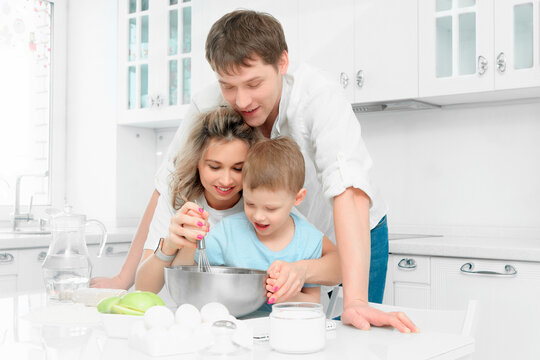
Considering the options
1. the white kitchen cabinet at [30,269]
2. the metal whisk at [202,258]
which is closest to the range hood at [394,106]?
the white kitchen cabinet at [30,269]

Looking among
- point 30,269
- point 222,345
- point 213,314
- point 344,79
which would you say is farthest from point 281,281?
point 30,269

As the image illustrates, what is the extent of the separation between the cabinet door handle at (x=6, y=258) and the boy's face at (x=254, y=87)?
159 cm

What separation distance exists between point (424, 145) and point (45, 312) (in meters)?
2.21

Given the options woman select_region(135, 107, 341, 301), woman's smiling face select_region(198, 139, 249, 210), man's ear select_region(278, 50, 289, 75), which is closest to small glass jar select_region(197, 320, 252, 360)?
woman select_region(135, 107, 341, 301)

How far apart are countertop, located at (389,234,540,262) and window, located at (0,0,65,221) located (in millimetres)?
2185

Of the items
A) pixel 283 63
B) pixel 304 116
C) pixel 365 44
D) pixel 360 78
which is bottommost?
pixel 304 116

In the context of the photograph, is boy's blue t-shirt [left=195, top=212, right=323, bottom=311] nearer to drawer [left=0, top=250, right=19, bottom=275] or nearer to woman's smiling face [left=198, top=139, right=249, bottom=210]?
woman's smiling face [left=198, top=139, right=249, bottom=210]

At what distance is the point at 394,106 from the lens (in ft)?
8.86

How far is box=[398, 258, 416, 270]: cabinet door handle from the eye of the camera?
2311mm

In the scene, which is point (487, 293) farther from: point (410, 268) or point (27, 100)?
point (27, 100)

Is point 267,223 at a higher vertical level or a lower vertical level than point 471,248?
higher

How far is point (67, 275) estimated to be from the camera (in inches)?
45.4

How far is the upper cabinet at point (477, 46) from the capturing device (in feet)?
7.54

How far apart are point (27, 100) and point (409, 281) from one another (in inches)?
103
